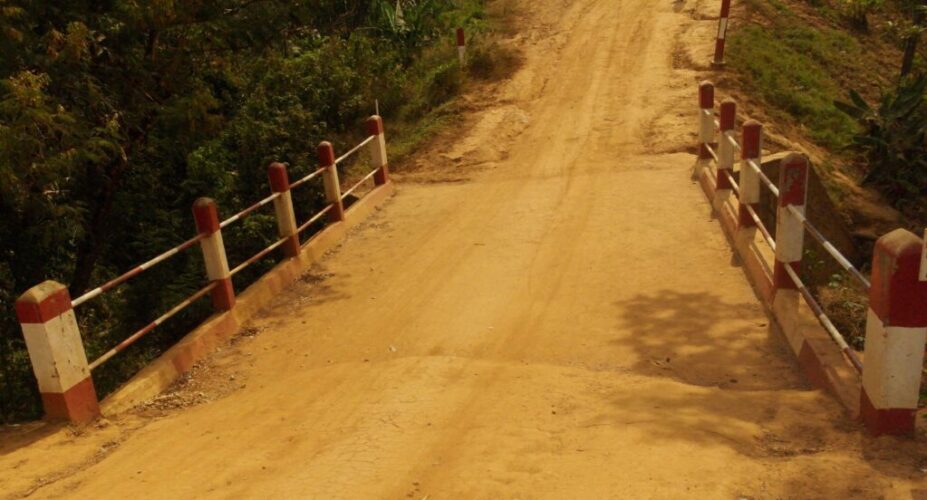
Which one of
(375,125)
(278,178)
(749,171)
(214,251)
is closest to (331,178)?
(278,178)

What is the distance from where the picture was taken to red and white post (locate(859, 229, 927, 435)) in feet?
14.0

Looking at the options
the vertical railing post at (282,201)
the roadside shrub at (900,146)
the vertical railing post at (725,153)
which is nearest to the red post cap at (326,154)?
the vertical railing post at (282,201)

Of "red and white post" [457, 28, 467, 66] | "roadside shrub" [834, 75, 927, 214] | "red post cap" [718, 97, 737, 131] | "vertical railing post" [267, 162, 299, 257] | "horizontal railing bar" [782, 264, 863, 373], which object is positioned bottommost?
"roadside shrub" [834, 75, 927, 214]

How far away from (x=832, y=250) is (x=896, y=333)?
977 millimetres

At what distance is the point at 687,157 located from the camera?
12641mm

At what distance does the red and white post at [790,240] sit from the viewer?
6195mm

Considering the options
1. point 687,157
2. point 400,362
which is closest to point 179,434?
point 400,362

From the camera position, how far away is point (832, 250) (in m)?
5.22

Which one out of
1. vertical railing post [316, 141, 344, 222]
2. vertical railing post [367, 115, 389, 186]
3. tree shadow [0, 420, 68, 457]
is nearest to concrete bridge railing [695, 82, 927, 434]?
vertical railing post [316, 141, 344, 222]

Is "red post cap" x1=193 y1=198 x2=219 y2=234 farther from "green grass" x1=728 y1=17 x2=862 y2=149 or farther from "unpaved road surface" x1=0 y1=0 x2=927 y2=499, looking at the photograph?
"green grass" x1=728 y1=17 x2=862 y2=149

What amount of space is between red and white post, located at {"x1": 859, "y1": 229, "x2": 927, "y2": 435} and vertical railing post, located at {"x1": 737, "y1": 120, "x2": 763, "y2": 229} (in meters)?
3.62

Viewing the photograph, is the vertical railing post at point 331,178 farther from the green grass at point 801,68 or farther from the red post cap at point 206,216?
the green grass at point 801,68

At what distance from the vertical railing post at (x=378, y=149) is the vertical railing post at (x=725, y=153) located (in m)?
5.08

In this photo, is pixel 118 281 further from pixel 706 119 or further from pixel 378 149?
pixel 706 119
